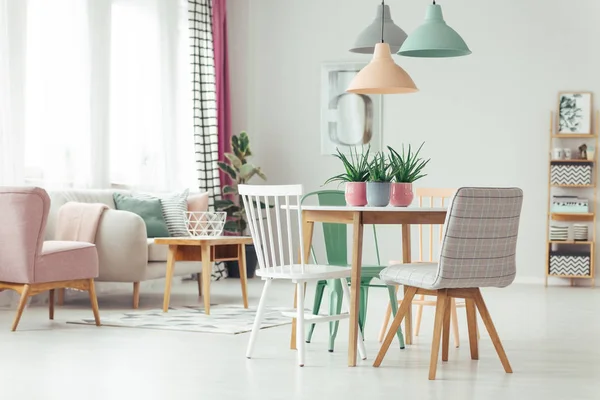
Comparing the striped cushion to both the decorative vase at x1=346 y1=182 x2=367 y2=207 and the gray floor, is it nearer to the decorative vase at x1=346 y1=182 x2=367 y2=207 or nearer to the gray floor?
the gray floor

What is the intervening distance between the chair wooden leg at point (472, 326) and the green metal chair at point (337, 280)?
15.0 inches

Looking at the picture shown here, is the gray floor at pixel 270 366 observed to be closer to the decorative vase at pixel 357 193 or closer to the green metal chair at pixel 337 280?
the green metal chair at pixel 337 280

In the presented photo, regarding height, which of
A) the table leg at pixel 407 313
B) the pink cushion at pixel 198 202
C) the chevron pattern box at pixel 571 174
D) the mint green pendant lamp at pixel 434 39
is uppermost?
the mint green pendant lamp at pixel 434 39

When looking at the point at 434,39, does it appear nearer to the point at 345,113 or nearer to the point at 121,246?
the point at 121,246

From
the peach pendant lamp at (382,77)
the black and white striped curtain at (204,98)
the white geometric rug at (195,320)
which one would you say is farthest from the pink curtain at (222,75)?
the peach pendant lamp at (382,77)

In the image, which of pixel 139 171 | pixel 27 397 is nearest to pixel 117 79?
pixel 139 171

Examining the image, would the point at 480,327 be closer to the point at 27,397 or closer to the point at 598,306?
the point at 598,306

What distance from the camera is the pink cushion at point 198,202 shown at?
24.4 feet

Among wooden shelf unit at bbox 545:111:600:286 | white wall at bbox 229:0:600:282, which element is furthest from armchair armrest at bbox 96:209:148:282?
wooden shelf unit at bbox 545:111:600:286

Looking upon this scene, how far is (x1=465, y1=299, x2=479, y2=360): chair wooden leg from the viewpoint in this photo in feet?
13.9

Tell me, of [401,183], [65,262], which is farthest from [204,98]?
[401,183]

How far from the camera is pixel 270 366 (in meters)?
4.04

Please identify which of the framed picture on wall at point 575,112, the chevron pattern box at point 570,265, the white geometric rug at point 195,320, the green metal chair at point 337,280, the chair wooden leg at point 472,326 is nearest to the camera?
the chair wooden leg at point 472,326

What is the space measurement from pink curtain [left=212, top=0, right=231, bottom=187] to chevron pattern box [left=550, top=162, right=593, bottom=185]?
3.09 m
